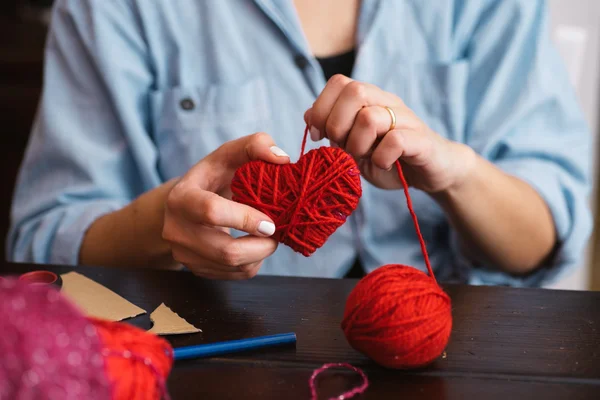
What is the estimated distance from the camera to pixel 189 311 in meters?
0.54

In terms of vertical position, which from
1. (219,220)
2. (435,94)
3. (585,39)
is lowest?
(585,39)

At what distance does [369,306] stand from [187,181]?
0.72ft

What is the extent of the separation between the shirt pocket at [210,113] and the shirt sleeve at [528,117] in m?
0.30

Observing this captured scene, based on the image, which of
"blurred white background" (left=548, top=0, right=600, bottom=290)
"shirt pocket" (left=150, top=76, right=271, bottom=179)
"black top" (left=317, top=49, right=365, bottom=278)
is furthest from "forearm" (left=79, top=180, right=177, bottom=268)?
"blurred white background" (left=548, top=0, right=600, bottom=290)

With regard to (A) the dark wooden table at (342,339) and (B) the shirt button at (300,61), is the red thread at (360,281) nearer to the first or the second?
(A) the dark wooden table at (342,339)

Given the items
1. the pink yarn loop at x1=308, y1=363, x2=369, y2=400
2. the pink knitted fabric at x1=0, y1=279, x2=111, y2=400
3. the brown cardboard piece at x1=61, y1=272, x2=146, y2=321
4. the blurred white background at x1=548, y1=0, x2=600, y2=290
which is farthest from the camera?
the blurred white background at x1=548, y1=0, x2=600, y2=290

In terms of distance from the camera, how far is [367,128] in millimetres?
545

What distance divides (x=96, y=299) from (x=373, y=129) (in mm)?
288

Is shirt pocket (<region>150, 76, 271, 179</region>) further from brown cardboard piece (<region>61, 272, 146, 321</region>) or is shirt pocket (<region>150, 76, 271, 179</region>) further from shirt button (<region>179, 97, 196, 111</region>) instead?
brown cardboard piece (<region>61, 272, 146, 321</region>)

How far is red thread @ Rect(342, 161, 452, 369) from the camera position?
17.0 inches

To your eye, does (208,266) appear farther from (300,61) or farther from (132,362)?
(300,61)

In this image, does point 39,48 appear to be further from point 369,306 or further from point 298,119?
point 369,306

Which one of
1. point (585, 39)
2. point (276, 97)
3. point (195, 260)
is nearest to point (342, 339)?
point (195, 260)

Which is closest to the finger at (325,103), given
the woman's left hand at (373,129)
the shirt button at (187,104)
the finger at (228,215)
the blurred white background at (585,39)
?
the woman's left hand at (373,129)
